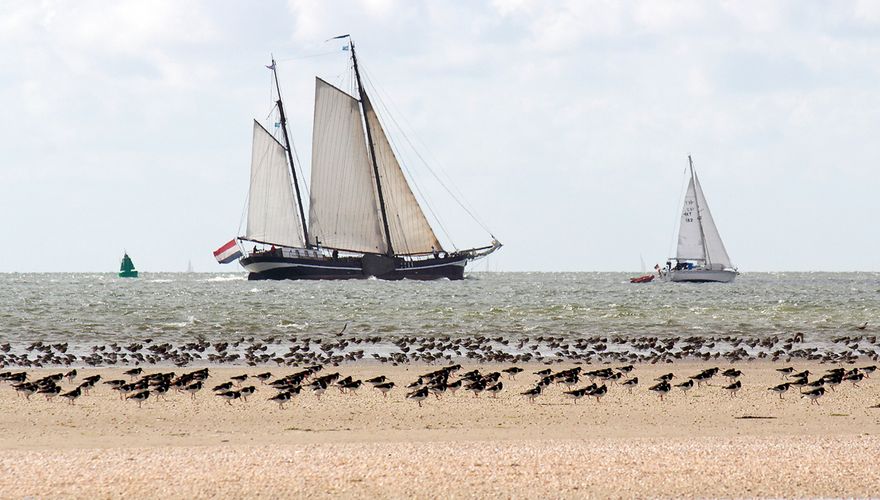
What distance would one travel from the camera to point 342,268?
419 ft

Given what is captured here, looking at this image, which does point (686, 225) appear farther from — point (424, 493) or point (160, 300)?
point (424, 493)

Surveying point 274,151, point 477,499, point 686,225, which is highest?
point 274,151

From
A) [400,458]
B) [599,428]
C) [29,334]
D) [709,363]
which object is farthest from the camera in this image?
[29,334]

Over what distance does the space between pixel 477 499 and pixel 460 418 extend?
7.43 meters

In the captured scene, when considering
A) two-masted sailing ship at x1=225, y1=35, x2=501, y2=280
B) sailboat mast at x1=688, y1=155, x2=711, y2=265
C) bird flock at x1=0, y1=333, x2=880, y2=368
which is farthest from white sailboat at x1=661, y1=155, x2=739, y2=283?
bird flock at x1=0, y1=333, x2=880, y2=368

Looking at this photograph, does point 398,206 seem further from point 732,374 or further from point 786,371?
point 732,374

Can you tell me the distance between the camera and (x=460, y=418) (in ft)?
66.7

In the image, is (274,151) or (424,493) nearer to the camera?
(424,493)

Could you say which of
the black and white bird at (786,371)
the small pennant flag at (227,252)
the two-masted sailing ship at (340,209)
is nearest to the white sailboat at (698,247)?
the two-masted sailing ship at (340,209)

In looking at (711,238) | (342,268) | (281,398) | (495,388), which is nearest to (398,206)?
(342,268)

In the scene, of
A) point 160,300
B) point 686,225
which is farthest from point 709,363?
point 686,225

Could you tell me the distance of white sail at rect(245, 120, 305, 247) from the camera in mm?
115500

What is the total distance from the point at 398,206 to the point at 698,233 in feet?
94.5

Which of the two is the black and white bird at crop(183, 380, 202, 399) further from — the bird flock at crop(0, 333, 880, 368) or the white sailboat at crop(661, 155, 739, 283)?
the white sailboat at crop(661, 155, 739, 283)
